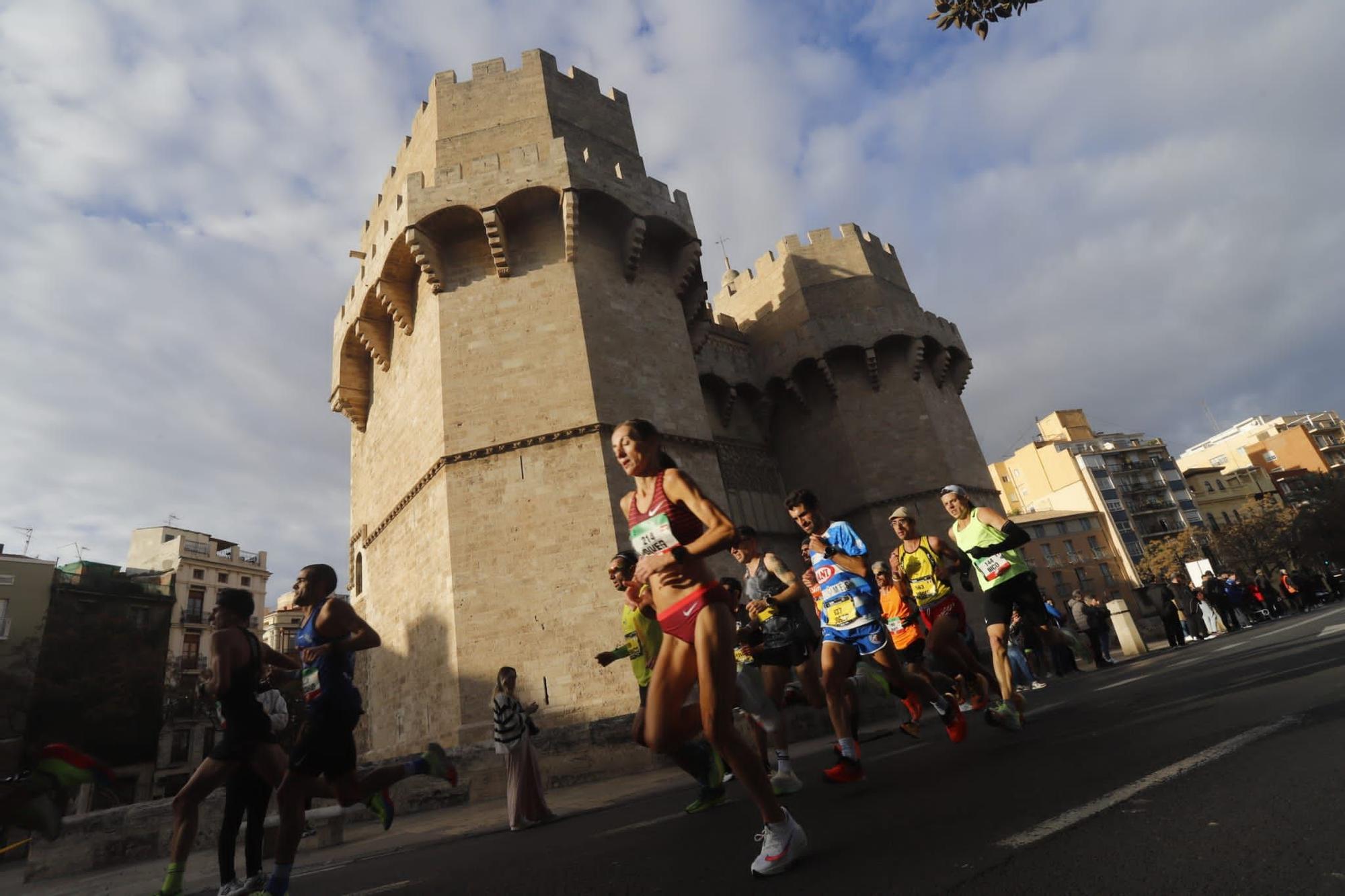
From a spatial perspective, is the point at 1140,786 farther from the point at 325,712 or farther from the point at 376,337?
the point at 376,337

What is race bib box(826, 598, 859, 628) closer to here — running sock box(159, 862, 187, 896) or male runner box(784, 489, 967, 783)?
male runner box(784, 489, 967, 783)

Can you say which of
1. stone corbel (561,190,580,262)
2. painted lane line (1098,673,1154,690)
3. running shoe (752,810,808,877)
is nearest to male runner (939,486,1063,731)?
painted lane line (1098,673,1154,690)

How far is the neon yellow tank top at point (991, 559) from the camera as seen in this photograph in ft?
17.2

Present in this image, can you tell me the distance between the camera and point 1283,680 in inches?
189

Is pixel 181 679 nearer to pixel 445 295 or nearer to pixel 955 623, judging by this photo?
pixel 445 295

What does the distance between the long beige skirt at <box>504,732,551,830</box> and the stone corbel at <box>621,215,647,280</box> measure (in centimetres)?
1072

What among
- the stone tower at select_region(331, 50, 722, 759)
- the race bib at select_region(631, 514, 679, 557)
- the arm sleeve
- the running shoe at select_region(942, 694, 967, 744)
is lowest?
the running shoe at select_region(942, 694, 967, 744)

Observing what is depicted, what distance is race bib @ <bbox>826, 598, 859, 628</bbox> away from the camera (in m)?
4.52

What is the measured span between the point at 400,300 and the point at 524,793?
11.6m

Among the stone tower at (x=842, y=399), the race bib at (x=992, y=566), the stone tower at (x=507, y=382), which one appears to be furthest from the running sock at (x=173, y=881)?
the stone tower at (x=842, y=399)

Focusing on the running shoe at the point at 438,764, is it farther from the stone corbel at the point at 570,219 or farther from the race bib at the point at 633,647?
the stone corbel at the point at 570,219

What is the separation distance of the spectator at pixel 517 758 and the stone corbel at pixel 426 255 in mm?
9506

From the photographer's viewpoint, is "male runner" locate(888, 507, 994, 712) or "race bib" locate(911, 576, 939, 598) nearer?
"male runner" locate(888, 507, 994, 712)

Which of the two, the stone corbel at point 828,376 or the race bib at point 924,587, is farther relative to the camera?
the stone corbel at point 828,376
